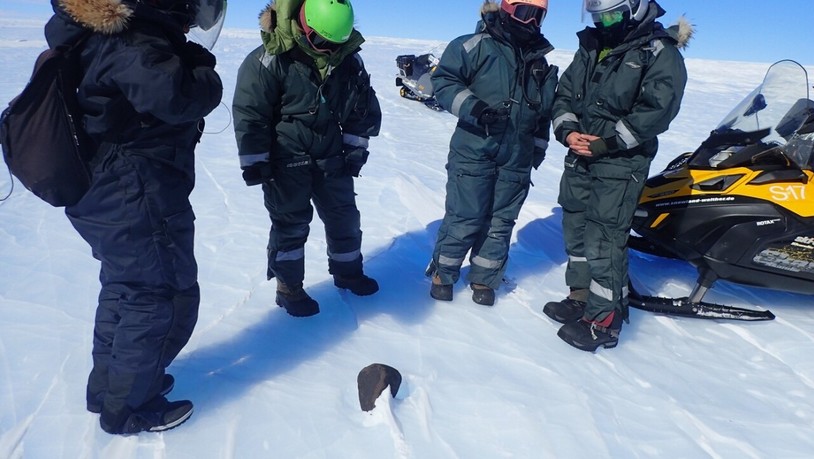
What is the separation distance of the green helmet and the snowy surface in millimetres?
1545

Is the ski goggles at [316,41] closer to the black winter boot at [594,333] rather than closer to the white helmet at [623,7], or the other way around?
the white helmet at [623,7]

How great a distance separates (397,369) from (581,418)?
877 mm

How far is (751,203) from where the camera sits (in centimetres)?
290

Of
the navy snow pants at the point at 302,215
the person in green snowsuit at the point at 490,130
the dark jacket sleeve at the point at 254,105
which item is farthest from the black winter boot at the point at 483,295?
the dark jacket sleeve at the point at 254,105

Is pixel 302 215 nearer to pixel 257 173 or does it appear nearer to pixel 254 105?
pixel 257 173

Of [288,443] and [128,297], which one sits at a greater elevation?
[128,297]

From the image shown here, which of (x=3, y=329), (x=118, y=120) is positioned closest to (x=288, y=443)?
(x=118, y=120)

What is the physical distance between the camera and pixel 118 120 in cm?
170

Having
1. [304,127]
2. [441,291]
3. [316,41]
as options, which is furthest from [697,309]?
[316,41]

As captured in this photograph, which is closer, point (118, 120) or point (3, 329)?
point (118, 120)

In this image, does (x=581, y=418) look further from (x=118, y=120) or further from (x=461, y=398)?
(x=118, y=120)

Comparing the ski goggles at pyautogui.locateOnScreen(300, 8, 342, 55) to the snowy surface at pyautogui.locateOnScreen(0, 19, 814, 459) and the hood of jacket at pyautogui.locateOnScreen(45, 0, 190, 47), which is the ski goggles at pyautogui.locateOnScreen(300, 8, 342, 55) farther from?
the snowy surface at pyautogui.locateOnScreen(0, 19, 814, 459)

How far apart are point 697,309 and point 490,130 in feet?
5.69

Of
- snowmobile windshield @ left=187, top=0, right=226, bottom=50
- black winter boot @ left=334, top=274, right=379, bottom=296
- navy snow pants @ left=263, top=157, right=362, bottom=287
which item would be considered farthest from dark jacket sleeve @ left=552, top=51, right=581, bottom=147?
snowmobile windshield @ left=187, top=0, right=226, bottom=50
